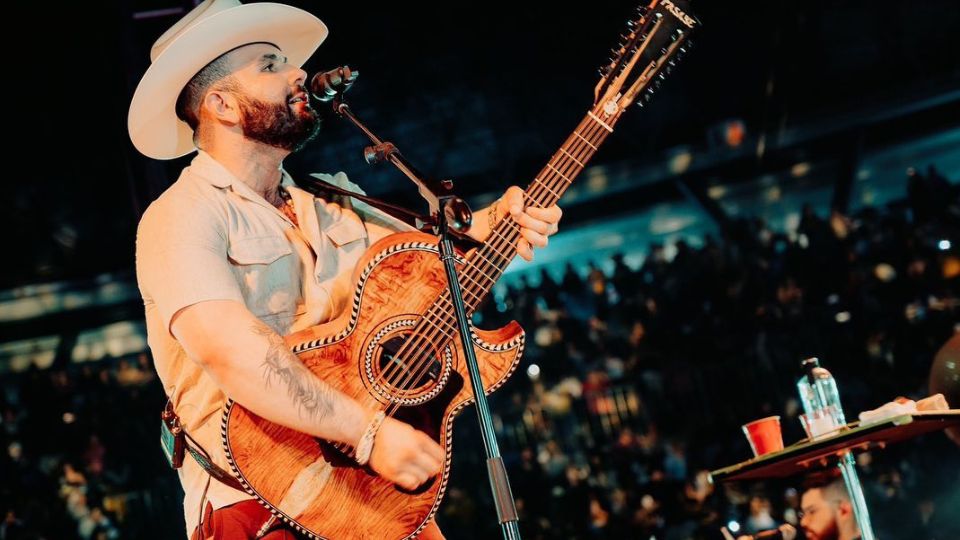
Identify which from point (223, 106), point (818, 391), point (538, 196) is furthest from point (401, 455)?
point (818, 391)

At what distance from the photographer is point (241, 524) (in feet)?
8.42

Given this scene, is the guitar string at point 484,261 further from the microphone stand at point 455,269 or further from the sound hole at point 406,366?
the microphone stand at point 455,269

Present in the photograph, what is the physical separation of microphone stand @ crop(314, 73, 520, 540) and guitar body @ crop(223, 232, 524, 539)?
0.23 meters

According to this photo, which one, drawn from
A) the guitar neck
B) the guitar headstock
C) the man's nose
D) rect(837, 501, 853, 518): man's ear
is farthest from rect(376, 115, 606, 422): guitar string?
rect(837, 501, 853, 518): man's ear

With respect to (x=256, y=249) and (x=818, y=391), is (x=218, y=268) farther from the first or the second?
(x=818, y=391)

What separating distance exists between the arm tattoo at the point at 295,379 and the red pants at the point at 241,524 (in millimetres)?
333

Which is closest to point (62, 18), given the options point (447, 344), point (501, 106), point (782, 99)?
point (501, 106)

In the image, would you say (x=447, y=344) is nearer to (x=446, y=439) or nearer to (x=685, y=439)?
(x=446, y=439)

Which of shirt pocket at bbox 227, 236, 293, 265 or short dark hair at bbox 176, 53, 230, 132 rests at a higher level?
short dark hair at bbox 176, 53, 230, 132

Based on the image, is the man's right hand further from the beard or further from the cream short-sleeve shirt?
the beard

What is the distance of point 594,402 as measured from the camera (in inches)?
335

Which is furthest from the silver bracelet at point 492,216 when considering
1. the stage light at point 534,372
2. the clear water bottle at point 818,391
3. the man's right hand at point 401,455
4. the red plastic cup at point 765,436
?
the stage light at point 534,372

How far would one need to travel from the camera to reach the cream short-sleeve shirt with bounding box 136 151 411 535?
254 cm

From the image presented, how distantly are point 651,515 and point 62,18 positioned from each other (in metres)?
5.70
